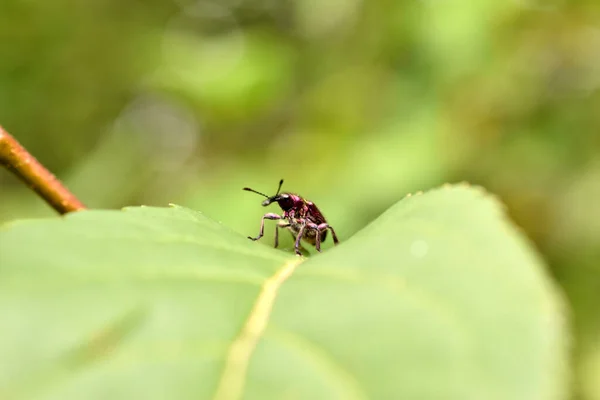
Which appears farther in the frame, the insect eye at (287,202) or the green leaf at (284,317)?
the insect eye at (287,202)

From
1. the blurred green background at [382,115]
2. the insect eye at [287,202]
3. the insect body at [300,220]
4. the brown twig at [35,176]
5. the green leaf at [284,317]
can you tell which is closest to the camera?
the green leaf at [284,317]

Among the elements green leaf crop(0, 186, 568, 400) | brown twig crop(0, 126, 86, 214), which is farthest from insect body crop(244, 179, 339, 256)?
green leaf crop(0, 186, 568, 400)

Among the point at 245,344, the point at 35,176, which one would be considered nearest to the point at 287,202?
the point at 35,176

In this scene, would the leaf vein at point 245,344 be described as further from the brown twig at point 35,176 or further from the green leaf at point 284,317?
the brown twig at point 35,176

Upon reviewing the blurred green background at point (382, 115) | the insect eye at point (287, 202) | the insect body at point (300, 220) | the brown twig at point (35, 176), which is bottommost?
the brown twig at point (35, 176)

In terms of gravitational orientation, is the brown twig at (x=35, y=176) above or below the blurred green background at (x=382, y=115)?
below

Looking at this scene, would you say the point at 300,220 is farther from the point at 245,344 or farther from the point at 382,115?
the point at 382,115

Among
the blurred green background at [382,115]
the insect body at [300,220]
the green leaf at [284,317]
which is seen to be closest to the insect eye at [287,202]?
the insect body at [300,220]
